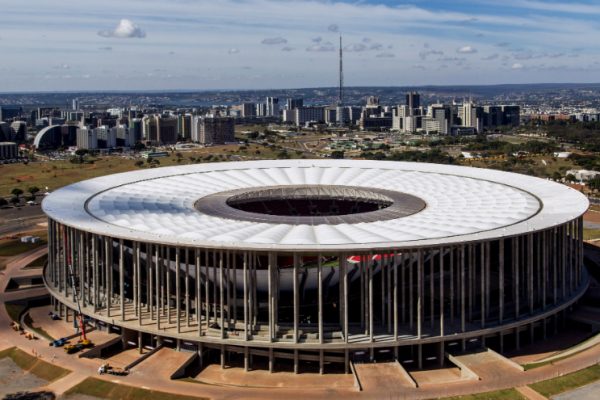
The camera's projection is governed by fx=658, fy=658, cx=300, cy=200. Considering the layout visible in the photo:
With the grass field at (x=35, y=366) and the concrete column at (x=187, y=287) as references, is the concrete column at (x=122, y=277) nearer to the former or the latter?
the concrete column at (x=187, y=287)

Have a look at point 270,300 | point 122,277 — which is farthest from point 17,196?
point 270,300

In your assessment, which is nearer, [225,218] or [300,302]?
[300,302]

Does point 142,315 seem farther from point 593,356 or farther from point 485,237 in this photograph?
point 593,356

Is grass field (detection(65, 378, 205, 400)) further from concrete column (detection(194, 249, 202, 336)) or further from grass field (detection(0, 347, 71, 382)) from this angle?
concrete column (detection(194, 249, 202, 336))

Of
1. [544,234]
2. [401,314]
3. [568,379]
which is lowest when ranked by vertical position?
[568,379]

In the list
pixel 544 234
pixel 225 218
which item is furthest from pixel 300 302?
pixel 544 234

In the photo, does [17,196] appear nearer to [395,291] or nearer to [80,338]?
[80,338]

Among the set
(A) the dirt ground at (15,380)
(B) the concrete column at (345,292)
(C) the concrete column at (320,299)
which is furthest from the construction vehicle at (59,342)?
(B) the concrete column at (345,292)
